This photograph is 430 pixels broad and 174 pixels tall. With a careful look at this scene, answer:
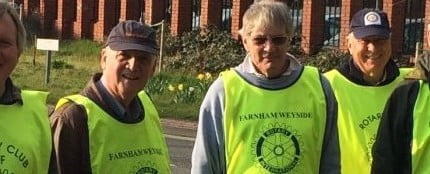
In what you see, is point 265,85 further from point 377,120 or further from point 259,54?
point 377,120

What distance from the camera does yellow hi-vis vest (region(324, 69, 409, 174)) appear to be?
5000 millimetres

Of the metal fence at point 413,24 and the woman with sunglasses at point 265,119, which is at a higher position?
the metal fence at point 413,24

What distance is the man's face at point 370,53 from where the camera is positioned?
495 cm

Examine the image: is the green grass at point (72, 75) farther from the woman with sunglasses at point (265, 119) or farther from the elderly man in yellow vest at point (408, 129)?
the elderly man in yellow vest at point (408, 129)

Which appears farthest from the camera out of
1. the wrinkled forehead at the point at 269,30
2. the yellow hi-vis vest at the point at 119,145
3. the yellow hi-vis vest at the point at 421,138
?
the wrinkled forehead at the point at 269,30

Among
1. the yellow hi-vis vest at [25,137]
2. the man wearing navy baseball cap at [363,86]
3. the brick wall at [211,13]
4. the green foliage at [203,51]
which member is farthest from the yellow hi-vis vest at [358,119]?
the brick wall at [211,13]

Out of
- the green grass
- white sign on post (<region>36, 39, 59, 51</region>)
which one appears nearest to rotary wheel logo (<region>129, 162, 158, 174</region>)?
the green grass

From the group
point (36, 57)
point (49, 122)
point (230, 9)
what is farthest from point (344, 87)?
point (36, 57)

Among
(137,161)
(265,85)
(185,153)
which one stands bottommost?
(185,153)

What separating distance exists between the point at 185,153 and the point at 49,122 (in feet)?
29.4

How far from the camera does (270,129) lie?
177 inches

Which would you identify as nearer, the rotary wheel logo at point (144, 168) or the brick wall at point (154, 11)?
the rotary wheel logo at point (144, 168)

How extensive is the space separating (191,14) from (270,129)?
22182 mm

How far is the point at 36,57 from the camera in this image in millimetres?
27703
